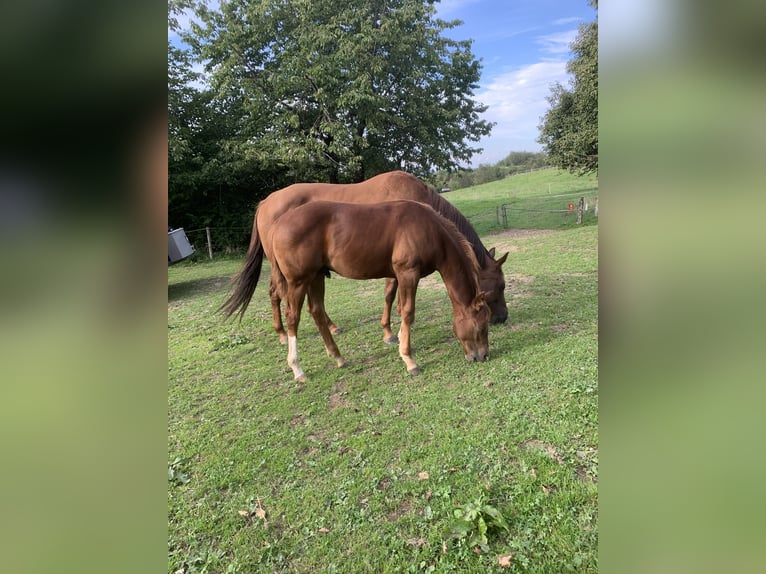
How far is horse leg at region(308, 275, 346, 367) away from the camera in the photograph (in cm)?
451

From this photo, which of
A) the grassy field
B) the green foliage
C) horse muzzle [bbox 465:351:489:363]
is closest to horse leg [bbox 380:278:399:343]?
the grassy field

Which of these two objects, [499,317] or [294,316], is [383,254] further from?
[499,317]

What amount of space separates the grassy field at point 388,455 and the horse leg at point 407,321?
14cm

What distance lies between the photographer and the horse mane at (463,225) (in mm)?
5051

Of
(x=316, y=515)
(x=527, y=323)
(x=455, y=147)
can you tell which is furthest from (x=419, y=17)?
(x=316, y=515)

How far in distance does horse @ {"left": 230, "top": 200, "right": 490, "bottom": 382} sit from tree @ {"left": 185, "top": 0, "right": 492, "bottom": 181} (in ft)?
32.5

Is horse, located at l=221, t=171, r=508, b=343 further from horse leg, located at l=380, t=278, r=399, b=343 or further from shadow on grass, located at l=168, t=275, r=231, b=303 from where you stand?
shadow on grass, located at l=168, t=275, r=231, b=303

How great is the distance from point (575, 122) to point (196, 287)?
1612 centimetres

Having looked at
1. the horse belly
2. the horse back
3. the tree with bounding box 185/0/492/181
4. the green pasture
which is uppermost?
the tree with bounding box 185/0/492/181

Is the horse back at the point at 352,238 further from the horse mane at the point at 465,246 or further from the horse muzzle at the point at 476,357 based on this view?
the horse muzzle at the point at 476,357

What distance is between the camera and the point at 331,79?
522 inches

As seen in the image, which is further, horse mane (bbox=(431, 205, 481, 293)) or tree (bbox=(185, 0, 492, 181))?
tree (bbox=(185, 0, 492, 181))
